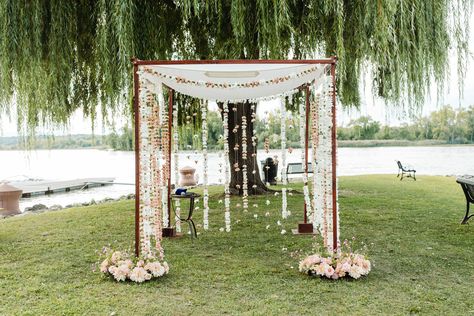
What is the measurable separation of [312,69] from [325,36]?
1.22 m

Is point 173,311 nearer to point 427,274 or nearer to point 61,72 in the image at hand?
point 427,274

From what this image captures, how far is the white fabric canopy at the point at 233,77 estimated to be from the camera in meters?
4.08

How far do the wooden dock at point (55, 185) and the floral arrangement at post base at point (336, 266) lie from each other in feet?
41.5

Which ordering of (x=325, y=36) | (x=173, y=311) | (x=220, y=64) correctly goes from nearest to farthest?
(x=173, y=311) < (x=220, y=64) < (x=325, y=36)

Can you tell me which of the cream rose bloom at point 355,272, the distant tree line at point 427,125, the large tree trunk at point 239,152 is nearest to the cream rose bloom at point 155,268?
the cream rose bloom at point 355,272

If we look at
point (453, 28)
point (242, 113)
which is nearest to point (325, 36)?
point (453, 28)

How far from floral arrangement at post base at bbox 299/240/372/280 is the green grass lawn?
8 centimetres

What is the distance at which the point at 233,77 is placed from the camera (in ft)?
15.1

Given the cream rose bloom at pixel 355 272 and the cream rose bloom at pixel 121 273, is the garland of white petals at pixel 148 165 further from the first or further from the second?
the cream rose bloom at pixel 355 272

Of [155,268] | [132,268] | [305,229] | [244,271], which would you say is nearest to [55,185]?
[305,229]

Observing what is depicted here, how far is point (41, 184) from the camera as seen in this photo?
16.2m

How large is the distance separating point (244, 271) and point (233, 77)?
1.97m

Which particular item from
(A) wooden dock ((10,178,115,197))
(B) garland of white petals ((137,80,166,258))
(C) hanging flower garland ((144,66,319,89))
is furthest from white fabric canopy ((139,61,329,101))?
(A) wooden dock ((10,178,115,197))

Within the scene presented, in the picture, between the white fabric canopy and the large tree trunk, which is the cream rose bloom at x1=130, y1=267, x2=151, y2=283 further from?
the large tree trunk
